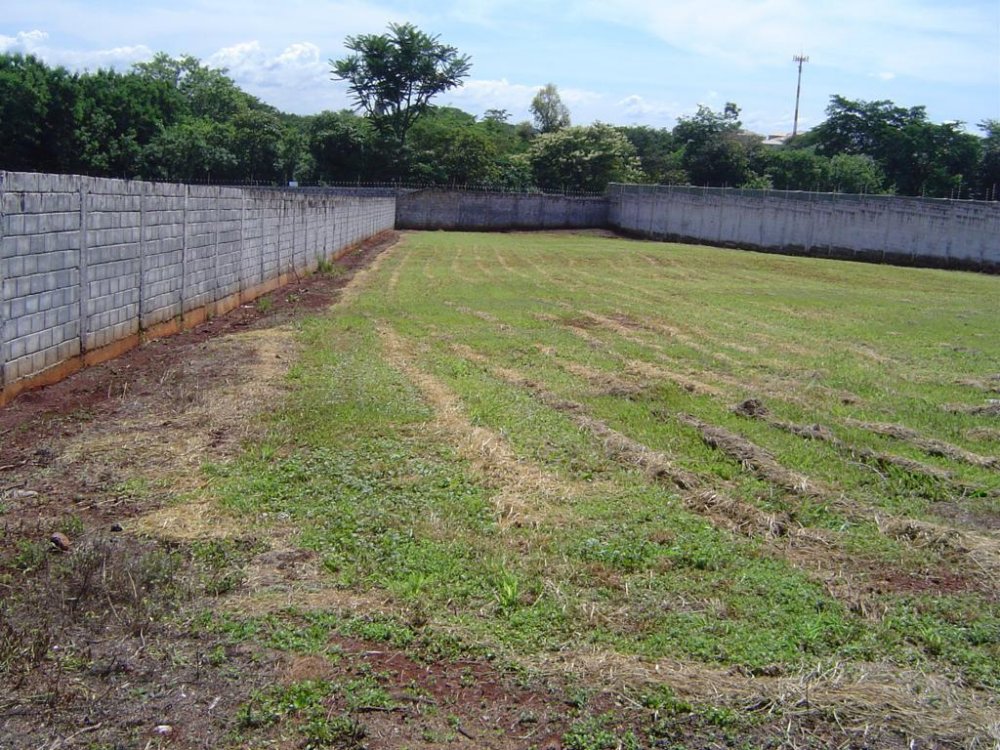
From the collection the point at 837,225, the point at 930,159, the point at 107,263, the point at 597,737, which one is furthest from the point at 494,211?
the point at 597,737

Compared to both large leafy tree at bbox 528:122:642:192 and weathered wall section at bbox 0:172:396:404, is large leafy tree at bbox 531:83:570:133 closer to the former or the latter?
large leafy tree at bbox 528:122:642:192

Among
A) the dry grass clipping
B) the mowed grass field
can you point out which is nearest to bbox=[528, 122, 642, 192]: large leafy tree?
the mowed grass field

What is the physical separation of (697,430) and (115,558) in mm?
4523

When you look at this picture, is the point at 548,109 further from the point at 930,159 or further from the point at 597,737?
the point at 597,737

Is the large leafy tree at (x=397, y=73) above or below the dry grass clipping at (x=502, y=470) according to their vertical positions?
above

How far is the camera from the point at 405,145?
5675 centimetres

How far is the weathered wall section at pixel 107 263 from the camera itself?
24.2 ft

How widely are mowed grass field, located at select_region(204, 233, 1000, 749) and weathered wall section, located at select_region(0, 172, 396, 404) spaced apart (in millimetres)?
1951

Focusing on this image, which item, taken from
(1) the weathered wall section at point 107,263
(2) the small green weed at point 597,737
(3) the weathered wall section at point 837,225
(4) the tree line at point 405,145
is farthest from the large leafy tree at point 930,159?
(2) the small green weed at point 597,737

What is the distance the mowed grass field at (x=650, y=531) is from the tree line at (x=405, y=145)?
45917mm

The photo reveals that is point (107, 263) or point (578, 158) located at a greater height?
point (578, 158)

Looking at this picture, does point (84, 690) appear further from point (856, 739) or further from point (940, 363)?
point (940, 363)

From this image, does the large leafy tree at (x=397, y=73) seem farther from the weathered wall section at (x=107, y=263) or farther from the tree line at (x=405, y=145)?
the weathered wall section at (x=107, y=263)

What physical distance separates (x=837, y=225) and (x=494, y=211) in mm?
19252
